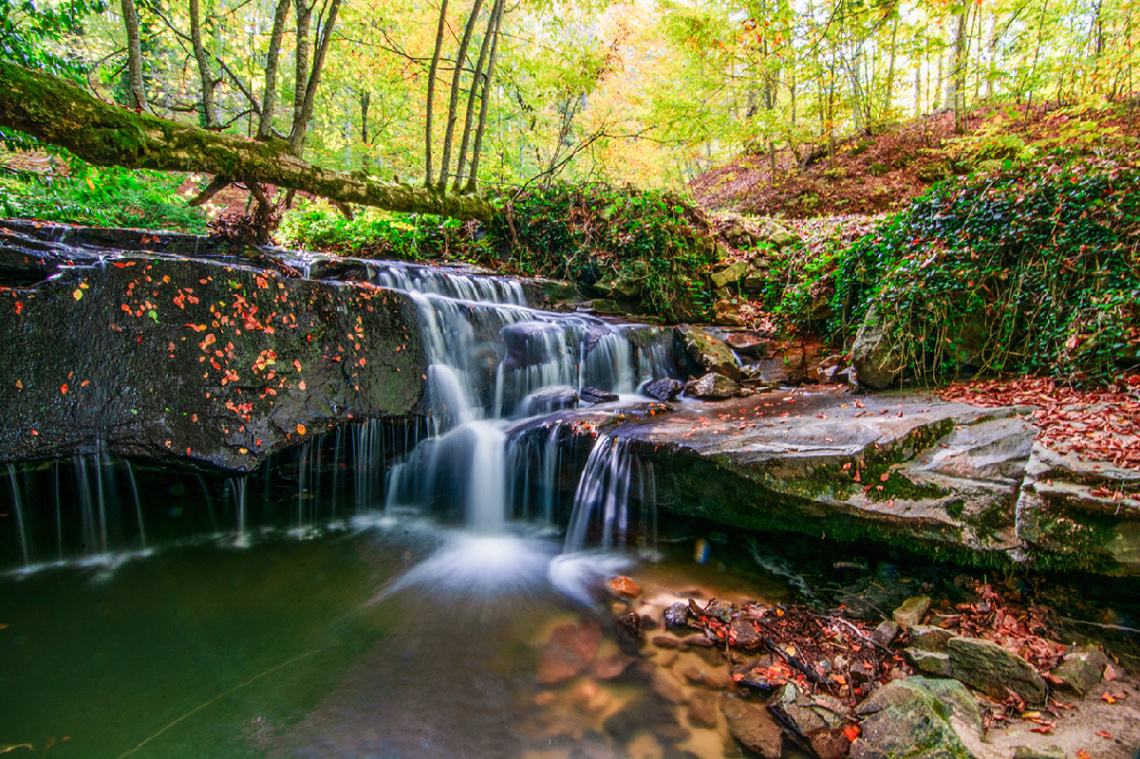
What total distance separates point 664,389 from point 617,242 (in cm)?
362

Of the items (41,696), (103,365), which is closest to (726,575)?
(41,696)

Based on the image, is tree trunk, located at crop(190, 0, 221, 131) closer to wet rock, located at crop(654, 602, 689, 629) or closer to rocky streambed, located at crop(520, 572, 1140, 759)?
rocky streambed, located at crop(520, 572, 1140, 759)

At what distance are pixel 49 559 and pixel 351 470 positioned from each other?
2.38 metres

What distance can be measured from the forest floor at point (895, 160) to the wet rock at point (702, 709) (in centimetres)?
1102

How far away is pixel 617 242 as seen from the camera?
8891 millimetres

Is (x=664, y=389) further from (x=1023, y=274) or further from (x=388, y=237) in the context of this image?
(x=388, y=237)

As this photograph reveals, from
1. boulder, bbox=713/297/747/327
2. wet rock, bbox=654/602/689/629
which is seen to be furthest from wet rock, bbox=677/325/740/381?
wet rock, bbox=654/602/689/629

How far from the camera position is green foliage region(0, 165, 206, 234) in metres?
5.91

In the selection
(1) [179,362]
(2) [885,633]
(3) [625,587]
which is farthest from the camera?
(1) [179,362]

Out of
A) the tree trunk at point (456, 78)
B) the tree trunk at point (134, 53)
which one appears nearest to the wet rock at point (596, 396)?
the tree trunk at point (456, 78)

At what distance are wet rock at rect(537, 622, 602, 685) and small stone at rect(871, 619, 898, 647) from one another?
1778mm

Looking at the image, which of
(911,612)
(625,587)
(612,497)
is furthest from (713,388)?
(911,612)

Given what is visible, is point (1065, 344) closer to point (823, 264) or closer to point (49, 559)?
point (823, 264)

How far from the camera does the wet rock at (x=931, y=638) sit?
113 inches
